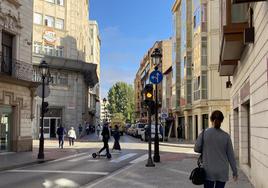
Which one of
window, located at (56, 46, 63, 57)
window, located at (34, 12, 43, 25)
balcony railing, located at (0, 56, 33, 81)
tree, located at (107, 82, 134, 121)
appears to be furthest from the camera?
tree, located at (107, 82, 134, 121)

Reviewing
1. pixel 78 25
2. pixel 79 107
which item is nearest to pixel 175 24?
pixel 78 25

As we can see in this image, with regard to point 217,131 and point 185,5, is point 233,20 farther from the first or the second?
point 185,5

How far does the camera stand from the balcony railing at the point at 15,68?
2502 cm

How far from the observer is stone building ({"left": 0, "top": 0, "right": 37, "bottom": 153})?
24.9 metres

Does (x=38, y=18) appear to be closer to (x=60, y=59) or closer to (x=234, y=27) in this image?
(x=60, y=59)

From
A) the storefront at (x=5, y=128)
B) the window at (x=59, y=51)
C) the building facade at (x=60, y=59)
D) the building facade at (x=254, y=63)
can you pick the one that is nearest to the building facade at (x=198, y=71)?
the building facade at (x=60, y=59)

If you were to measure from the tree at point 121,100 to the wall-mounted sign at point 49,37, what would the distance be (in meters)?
81.6

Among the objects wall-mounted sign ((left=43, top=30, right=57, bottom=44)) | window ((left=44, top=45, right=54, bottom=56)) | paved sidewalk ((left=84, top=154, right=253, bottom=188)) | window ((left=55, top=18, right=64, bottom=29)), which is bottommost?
paved sidewalk ((left=84, top=154, right=253, bottom=188))

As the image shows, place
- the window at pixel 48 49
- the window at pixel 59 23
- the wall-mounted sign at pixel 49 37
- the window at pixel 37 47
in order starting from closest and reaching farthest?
the window at pixel 37 47
the wall-mounted sign at pixel 49 37
the window at pixel 48 49
the window at pixel 59 23

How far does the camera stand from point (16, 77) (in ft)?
84.1

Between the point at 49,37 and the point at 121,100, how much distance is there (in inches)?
3321

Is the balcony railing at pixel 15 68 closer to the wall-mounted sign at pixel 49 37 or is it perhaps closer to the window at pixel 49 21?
the wall-mounted sign at pixel 49 37

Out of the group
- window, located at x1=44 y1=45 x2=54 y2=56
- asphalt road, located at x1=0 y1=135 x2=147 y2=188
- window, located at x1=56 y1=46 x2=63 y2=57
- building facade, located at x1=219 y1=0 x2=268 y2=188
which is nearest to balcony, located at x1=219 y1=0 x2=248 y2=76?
building facade, located at x1=219 y1=0 x2=268 y2=188

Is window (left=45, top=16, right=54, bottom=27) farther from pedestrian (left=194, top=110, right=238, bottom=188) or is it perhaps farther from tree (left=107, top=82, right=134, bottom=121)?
tree (left=107, top=82, right=134, bottom=121)
